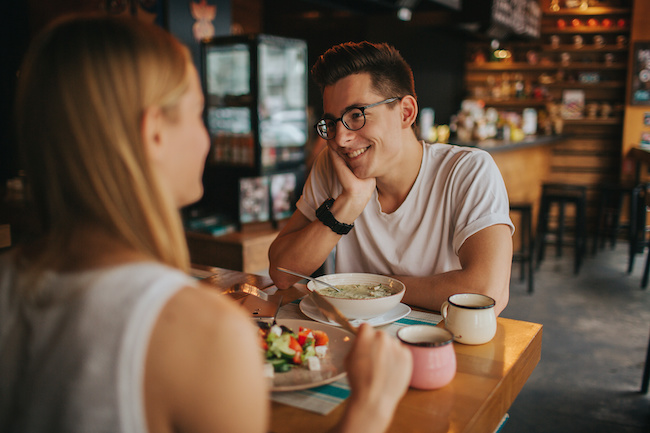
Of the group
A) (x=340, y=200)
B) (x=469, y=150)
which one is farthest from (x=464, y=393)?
(x=469, y=150)

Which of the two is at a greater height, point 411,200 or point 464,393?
point 411,200

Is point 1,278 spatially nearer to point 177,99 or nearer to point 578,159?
point 177,99

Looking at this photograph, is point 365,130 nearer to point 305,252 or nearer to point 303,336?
point 305,252

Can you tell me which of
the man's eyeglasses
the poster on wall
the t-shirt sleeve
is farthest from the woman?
the poster on wall

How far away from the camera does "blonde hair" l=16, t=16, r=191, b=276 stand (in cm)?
68

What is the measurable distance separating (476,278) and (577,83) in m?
7.14

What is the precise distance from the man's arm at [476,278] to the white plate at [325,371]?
364 mm

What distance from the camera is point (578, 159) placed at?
25.3 ft

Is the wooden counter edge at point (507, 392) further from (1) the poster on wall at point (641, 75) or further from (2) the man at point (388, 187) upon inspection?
(1) the poster on wall at point (641, 75)

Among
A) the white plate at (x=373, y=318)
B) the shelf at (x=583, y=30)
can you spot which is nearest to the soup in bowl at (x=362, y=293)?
the white plate at (x=373, y=318)

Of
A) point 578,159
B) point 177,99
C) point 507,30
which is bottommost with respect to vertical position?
point 578,159

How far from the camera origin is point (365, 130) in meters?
1.75

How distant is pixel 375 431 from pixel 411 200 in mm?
1106

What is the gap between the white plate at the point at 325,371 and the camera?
1.01m
